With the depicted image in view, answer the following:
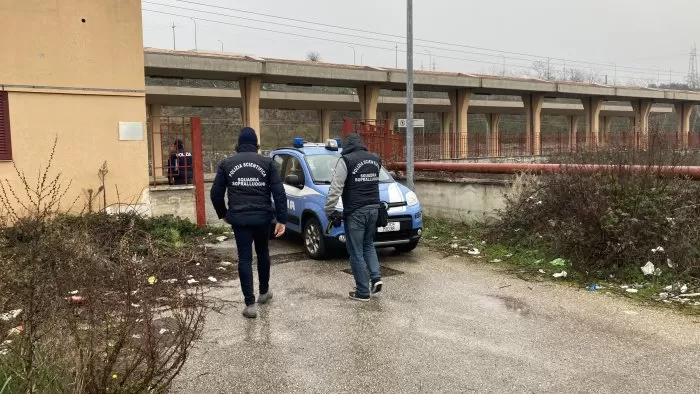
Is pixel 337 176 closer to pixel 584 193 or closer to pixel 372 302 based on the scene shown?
pixel 372 302

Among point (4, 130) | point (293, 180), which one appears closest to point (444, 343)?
point (293, 180)

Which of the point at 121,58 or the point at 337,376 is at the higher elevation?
the point at 121,58

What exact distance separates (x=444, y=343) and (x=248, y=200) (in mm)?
2441

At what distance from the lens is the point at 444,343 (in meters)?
4.89

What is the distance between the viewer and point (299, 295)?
650 cm

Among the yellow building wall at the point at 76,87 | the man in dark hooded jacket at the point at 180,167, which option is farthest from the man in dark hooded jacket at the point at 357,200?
the man in dark hooded jacket at the point at 180,167

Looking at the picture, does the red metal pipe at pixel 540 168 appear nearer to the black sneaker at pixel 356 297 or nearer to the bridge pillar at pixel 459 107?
the black sneaker at pixel 356 297

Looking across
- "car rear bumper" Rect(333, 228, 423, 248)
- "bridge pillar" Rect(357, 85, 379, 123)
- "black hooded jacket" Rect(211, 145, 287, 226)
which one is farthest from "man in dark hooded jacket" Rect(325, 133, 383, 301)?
"bridge pillar" Rect(357, 85, 379, 123)

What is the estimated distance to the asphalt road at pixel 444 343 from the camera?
409 centimetres

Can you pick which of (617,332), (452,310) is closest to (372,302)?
(452,310)

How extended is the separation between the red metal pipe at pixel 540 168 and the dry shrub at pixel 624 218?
4 cm

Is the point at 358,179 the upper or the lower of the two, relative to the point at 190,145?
lower

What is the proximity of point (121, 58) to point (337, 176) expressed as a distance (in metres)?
5.27

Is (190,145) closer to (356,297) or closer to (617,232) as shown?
(356,297)
